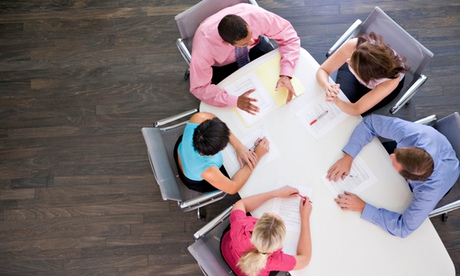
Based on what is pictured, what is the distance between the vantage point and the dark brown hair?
2.31 metres

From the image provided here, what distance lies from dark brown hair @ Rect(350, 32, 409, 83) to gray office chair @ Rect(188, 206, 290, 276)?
113 cm

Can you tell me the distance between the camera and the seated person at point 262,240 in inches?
78.1

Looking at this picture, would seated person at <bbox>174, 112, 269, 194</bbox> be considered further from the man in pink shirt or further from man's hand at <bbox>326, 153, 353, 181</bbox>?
man's hand at <bbox>326, 153, 353, 181</bbox>

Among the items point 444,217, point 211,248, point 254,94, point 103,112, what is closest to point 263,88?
point 254,94

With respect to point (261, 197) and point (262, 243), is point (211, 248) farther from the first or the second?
point (262, 243)

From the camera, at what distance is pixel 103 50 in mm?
3574

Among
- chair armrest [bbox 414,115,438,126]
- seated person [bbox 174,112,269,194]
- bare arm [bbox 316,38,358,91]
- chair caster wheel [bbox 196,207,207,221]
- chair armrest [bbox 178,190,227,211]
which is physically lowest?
chair caster wheel [bbox 196,207,207,221]

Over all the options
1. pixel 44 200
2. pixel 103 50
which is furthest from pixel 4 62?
pixel 44 200

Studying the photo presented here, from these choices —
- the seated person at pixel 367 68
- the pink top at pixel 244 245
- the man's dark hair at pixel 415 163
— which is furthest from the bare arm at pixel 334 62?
the pink top at pixel 244 245

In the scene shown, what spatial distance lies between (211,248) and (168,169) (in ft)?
1.72

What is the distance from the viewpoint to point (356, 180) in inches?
92.0

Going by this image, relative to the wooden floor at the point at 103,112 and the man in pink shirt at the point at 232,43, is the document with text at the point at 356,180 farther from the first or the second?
the wooden floor at the point at 103,112

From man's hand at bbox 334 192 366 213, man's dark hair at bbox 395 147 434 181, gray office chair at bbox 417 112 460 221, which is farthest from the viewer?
gray office chair at bbox 417 112 460 221

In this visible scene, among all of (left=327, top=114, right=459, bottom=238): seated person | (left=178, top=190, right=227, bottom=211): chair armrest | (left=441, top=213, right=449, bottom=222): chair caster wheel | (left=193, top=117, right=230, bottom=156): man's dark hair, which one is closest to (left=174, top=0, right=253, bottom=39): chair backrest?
(left=193, top=117, right=230, bottom=156): man's dark hair
